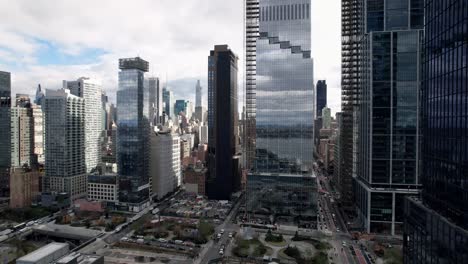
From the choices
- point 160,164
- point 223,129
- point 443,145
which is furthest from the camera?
point 160,164

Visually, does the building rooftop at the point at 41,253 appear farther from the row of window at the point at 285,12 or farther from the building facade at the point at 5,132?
the building facade at the point at 5,132

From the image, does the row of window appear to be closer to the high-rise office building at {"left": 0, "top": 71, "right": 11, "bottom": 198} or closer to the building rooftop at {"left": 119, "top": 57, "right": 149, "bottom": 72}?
the building rooftop at {"left": 119, "top": 57, "right": 149, "bottom": 72}

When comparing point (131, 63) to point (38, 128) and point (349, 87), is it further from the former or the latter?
point (349, 87)

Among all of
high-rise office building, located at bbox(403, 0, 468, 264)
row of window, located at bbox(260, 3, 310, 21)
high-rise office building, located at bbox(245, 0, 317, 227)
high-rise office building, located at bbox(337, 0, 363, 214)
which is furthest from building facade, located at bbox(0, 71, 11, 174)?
high-rise office building, located at bbox(403, 0, 468, 264)

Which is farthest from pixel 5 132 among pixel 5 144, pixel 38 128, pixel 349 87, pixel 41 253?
pixel 349 87

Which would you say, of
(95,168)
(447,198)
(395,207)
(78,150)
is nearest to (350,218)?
(395,207)
